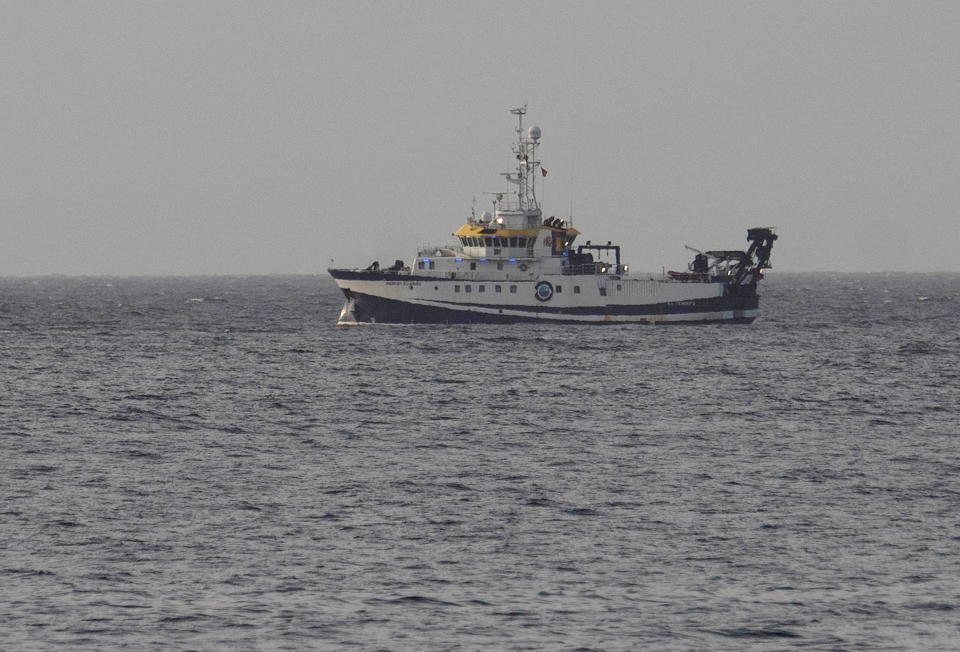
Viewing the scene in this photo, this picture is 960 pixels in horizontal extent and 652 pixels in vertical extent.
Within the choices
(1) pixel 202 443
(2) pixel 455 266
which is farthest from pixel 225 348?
(1) pixel 202 443

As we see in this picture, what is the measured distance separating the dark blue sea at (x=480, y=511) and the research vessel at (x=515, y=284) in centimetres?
3118

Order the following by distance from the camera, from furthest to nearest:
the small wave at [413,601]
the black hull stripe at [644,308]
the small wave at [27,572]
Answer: the black hull stripe at [644,308], the small wave at [27,572], the small wave at [413,601]

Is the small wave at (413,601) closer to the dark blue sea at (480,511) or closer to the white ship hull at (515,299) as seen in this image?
the dark blue sea at (480,511)

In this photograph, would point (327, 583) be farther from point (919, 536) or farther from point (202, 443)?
point (202, 443)

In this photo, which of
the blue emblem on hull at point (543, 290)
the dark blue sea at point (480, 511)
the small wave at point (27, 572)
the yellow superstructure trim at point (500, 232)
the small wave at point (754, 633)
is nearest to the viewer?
the small wave at point (754, 633)

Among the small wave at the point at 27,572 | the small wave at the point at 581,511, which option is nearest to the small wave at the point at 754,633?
the small wave at the point at 581,511

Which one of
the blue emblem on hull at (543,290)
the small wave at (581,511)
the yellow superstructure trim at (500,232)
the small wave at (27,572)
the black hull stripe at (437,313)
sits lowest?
the small wave at (27,572)

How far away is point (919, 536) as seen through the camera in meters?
27.6

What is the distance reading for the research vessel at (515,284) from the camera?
9869cm

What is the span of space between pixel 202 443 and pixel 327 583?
66.1 ft

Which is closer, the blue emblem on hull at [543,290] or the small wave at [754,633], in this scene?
the small wave at [754,633]

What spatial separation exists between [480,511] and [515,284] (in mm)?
69158

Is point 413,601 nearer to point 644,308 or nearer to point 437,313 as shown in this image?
point 437,313

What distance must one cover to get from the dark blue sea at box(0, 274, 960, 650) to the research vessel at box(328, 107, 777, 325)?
31184 mm
